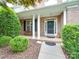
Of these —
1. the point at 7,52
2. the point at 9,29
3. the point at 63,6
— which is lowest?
the point at 7,52

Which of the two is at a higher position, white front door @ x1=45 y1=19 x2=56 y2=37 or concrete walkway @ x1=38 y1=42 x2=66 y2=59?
white front door @ x1=45 y1=19 x2=56 y2=37

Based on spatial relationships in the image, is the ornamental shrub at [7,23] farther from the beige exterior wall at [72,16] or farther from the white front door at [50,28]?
the white front door at [50,28]

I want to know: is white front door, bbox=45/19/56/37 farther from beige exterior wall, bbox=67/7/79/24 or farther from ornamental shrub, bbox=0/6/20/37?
ornamental shrub, bbox=0/6/20/37

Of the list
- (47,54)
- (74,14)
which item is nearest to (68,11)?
(74,14)

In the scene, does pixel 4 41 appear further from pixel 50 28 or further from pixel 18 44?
pixel 50 28

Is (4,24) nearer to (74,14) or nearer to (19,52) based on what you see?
(19,52)

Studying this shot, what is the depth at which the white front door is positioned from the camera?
66.1 ft

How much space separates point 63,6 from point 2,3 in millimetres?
6522

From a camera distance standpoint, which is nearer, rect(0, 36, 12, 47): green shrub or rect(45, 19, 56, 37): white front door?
rect(0, 36, 12, 47): green shrub

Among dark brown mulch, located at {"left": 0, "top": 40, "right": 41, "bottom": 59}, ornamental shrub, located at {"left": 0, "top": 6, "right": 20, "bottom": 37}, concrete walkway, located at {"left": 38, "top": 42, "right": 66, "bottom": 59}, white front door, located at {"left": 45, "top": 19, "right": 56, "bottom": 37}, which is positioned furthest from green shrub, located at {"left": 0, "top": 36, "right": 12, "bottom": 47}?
white front door, located at {"left": 45, "top": 19, "right": 56, "bottom": 37}

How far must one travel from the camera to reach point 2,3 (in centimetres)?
1076

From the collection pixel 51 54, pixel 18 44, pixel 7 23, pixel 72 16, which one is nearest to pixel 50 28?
pixel 72 16

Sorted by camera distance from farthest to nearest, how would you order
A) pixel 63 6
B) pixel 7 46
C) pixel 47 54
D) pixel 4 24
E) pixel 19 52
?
pixel 63 6, pixel 4 24, pixel 7 46, pixel 19 52, pixel 47 54

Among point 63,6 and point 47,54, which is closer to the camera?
point 47,54
